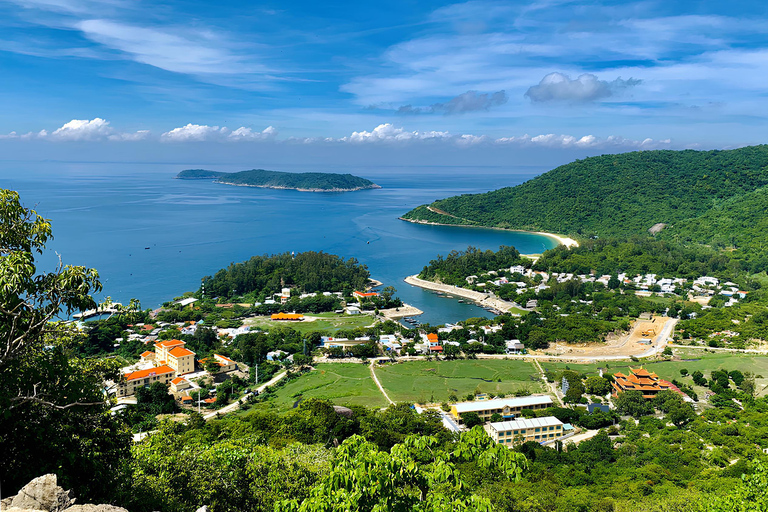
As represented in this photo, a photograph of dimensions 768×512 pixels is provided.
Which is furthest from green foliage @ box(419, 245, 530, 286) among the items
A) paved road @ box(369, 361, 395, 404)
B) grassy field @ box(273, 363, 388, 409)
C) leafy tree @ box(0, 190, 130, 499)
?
leafy tree @ box(0, 190, 130, 499)

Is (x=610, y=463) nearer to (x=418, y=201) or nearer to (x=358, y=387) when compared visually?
(x=358, y=387)

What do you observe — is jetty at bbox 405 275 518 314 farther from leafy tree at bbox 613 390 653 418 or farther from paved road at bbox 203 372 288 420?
paved road at bbox 203 372 288 420

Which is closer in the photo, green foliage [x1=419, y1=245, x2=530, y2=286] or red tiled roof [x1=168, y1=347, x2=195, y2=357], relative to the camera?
red tiled roof [x1=168, y1=347, x2=195, y2=357]

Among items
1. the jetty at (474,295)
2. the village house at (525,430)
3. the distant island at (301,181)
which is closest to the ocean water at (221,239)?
the jetty at (474,295)

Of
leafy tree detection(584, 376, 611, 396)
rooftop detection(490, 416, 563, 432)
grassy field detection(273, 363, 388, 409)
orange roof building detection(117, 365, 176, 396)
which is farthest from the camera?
leafy tree detection(584, 376, 611, 396)

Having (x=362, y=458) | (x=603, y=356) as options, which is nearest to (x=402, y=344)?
(x=603, y=356)

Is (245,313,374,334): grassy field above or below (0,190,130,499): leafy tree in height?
below

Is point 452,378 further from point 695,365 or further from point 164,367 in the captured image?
point 164,367
